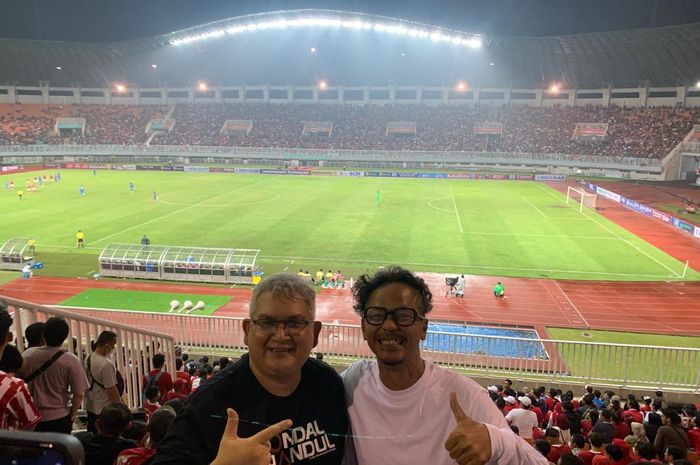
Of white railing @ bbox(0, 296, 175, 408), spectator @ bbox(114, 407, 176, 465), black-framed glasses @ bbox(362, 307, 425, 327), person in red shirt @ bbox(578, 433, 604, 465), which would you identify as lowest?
person in red shirt @ bbox(578, 433, 604, 465)

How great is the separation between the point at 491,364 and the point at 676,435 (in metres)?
7.47

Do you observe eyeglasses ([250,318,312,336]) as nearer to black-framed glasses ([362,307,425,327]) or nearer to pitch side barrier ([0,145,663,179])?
black-framed glasses ([362,307,425,327])

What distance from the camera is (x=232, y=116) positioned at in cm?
8512

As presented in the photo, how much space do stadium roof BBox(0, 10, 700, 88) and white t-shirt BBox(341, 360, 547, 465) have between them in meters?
74.4

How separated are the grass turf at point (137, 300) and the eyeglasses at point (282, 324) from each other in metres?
17.7

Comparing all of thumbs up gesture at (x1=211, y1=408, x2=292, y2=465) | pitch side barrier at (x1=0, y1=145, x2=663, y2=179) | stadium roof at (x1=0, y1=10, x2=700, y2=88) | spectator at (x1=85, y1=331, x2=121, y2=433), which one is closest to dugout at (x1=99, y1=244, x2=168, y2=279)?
spectator at (x1=85, y1=331, x2=121, y2=433)

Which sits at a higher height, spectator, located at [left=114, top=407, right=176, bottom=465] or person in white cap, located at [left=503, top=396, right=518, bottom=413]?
spectator, located at [left=114, top=407, right=176, bottom=465]

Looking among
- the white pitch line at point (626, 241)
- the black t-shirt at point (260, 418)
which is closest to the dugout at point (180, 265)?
the black t-shirt at point (260, 418)

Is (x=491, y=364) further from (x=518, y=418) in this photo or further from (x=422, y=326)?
(x=422, y=326)

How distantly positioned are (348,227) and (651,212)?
2349 centimetres

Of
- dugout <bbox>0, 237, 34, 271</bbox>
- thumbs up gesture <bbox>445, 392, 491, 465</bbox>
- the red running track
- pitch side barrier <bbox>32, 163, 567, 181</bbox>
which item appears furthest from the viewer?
pitch side barrier <bbox>32, 163, 567, 181</bbox>

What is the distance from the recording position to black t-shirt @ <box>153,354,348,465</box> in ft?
8.12

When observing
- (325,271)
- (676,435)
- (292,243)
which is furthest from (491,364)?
(292,243)

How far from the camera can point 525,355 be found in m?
15.9
